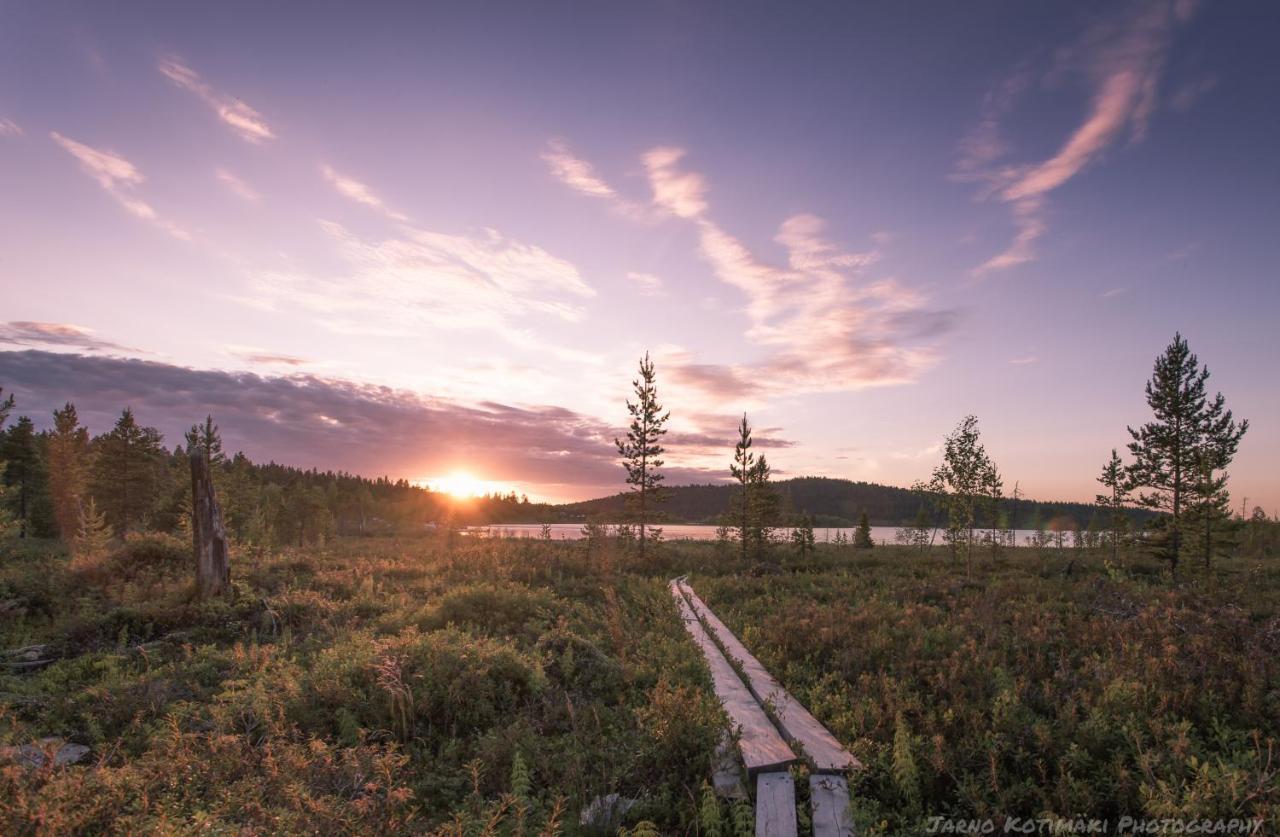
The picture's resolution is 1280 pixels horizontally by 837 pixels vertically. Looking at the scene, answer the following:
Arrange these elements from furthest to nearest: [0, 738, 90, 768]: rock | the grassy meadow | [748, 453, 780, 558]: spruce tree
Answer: [748, 453, 780, 558]: spruce tree
the grassy meadow
[0, 738, 90, 768]: rock

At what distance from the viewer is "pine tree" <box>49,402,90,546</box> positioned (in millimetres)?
41719

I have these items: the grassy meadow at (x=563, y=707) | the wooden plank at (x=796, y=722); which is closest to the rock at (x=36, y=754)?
the grassy meadow at (x=563, y=707)

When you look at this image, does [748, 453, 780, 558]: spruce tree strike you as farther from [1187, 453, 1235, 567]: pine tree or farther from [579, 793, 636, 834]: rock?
[579, 793, 636, 834]: rock

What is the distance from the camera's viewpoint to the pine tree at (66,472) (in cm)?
4172

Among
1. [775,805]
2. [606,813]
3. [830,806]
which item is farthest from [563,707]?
[830,806]

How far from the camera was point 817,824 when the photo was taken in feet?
16.6

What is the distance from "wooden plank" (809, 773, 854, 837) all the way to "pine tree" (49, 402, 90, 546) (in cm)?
5605

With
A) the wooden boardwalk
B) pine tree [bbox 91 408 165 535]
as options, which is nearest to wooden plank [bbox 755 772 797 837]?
the wooden boardwalk

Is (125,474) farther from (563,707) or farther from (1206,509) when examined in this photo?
(1206,509)

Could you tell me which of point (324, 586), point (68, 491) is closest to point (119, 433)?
point (68, 491)

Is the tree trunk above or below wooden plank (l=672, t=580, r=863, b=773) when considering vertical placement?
above

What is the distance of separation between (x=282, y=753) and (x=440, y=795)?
1.65 m

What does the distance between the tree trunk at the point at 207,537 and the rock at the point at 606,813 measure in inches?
504

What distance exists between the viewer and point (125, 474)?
4150 cm
